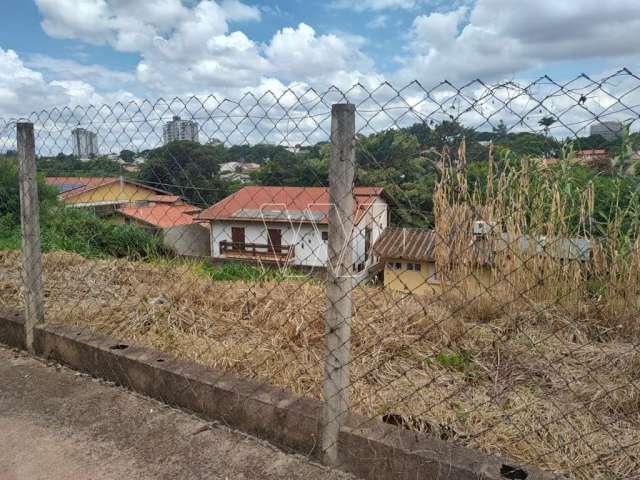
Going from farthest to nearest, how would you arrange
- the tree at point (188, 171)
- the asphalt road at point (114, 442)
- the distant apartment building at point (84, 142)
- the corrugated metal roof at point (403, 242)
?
1. the distant apartment building at point (84, 142)
2. the tree at point (188, 171)
3. the corrugated metal roof at point (403, 242)
4. the asphalt road at point (114, 442)

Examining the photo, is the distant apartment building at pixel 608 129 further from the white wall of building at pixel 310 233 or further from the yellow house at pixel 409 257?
the yellow house at pixel 409 257

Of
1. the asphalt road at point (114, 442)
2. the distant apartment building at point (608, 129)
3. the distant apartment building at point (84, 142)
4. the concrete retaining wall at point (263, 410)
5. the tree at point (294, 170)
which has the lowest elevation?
the asphalt road at point (114, 442)

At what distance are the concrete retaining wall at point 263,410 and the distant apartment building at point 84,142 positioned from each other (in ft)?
3.11

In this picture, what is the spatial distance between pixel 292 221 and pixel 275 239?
0.40 metres

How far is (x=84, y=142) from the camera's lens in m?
2.59

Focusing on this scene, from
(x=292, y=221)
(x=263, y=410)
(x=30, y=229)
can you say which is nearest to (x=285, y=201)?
(x=292, y=221)

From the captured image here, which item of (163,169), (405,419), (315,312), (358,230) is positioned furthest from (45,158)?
(405,419)

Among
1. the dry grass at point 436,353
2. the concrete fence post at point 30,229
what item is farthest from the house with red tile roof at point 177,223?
the concrete fence post at point 30,229

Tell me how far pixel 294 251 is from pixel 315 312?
0.47 meters

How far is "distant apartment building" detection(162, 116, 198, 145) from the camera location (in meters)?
2.06

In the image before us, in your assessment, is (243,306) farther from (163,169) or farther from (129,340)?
(163,169)

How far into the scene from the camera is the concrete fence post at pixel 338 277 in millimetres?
→ 1537

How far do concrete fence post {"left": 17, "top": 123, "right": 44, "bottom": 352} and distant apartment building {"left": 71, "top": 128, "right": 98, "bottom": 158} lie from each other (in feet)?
0.66

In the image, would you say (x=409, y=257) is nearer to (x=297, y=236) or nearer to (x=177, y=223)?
(x=297, y=236)
